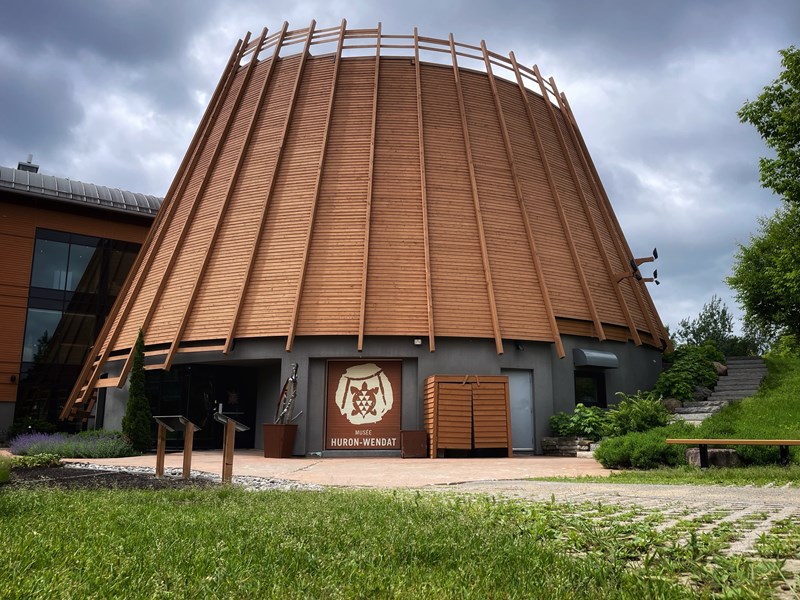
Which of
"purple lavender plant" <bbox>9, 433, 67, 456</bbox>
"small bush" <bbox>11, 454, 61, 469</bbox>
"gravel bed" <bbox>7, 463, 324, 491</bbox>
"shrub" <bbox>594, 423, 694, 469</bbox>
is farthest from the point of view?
"purple lavender plant" <bbox>9, 433, 67, 456</bbox>

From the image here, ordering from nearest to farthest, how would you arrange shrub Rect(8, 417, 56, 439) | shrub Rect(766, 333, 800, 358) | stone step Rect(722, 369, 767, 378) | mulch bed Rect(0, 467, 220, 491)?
mulch bed Rect(0, 467, 220, 491)
stone step Rect(722, 369, 767, 378)
shrub Rect(8, 417, 56, 439)
shrub Rect(766, 333, 800, 358)

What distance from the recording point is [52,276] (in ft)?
96.7

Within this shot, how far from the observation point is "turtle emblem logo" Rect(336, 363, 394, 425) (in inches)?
744

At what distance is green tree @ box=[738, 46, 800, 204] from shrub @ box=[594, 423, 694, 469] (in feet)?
30.7

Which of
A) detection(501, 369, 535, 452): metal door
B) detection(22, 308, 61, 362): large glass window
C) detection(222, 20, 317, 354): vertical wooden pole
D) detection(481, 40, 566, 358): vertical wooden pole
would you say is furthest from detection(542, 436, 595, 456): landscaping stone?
detection(22, 308, 61, 362): large glass window

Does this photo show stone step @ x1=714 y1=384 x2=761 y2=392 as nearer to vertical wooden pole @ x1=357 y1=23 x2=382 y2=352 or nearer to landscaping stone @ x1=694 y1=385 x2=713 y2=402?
landscaping stone @ x1=694 y1=385 x2=713 y2=402

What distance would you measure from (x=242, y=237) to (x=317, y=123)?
4.99 metres

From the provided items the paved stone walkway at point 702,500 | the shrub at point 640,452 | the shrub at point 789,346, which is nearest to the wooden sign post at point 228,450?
the paved stone walkway at point 702,500

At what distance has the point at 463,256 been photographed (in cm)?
2002

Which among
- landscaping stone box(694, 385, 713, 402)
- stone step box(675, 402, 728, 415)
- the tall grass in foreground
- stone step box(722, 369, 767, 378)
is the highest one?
stone step box(722, 369, 767, 378)

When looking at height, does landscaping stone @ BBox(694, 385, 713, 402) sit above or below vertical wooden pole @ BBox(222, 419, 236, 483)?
above

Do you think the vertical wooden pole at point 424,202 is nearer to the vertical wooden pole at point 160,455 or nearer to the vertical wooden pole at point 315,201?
the vertical wooden pole at point 315,201

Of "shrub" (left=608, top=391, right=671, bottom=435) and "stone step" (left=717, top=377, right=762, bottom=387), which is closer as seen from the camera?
"shrub" (left=608, top=391, right=671, bottom=435)

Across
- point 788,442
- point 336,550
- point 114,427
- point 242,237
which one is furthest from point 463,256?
point 336,550
